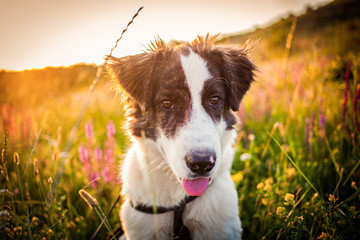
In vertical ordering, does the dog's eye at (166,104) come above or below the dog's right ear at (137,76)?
below

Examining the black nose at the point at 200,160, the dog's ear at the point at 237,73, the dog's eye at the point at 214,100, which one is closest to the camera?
the black nose at the point at 200,160

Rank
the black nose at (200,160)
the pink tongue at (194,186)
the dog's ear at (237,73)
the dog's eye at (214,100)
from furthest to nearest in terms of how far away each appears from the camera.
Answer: the dog's ear at (237,73) → the dog's eye at (214,100) → the pink tongue at (194,186) → the black nose at (200,160)

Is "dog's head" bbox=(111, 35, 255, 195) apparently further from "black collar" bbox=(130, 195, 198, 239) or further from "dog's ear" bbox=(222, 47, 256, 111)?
"black collar" bbox=(130, 195, 198, 239)

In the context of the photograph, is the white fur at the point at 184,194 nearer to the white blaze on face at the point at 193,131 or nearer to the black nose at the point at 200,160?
the white blaze on face at the point at 193,131

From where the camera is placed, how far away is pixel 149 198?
2172mm

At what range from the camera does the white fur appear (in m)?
2.01

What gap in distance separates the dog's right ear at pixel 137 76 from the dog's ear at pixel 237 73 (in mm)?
886

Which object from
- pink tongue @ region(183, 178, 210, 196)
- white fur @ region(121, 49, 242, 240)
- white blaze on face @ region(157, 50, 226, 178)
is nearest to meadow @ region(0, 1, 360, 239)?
white fur @ region(121, 49, 242, 240)

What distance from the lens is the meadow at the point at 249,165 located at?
170cm

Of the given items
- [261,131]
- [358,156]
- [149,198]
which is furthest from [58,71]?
[358,156]

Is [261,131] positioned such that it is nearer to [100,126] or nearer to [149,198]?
[149,198]

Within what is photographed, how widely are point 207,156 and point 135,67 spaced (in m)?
1.36

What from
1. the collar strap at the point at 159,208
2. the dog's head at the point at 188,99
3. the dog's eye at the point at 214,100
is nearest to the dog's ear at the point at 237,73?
the dog's head at the point at 188,99

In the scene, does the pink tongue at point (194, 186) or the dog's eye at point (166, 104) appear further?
the dog's eye at point (166, 104)
